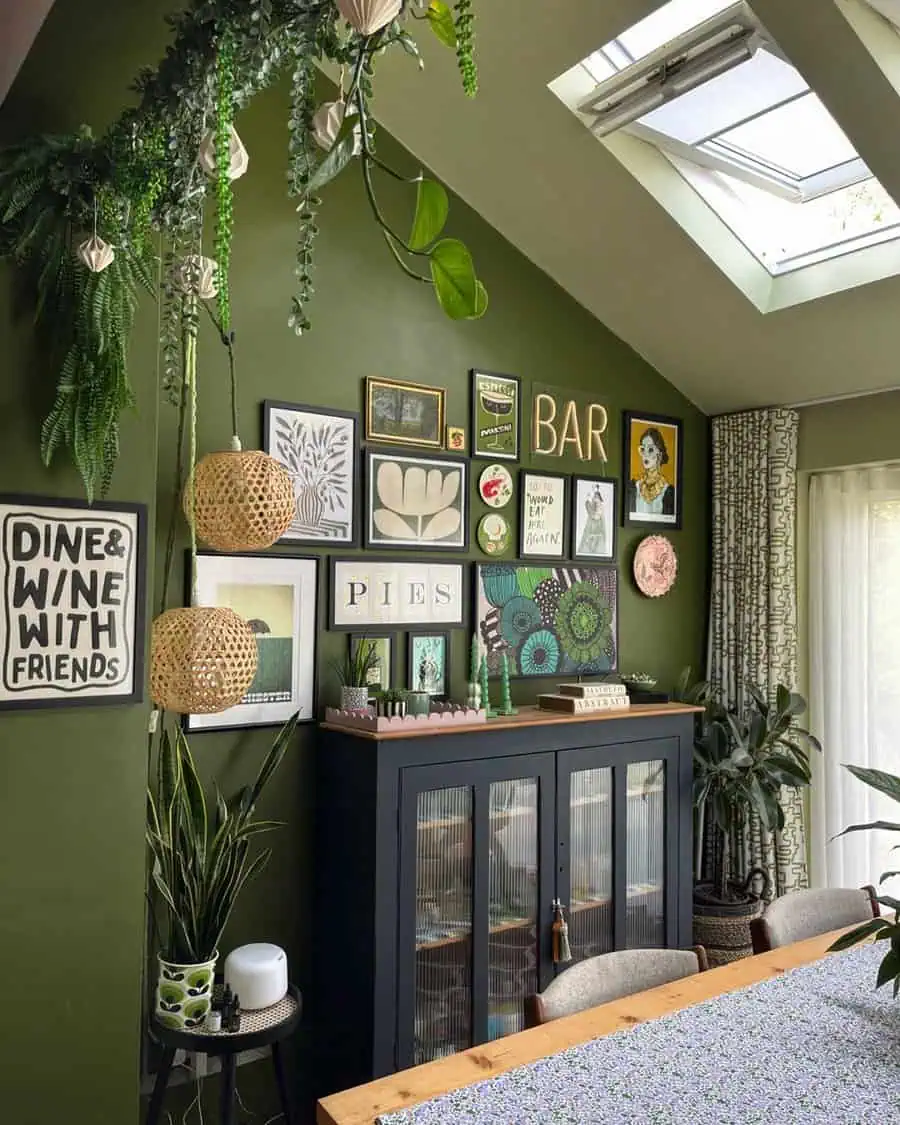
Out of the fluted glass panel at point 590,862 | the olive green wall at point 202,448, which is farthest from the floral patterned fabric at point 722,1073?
the fluted glass panel at point 590,862

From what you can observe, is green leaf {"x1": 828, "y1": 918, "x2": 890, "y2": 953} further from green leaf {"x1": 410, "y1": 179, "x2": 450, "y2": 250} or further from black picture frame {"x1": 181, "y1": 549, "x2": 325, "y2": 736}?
black picture frame {"x1": 181, "y1": 549, "x2": 325, "y2": 736}

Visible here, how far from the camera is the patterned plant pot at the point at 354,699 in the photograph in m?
2.77

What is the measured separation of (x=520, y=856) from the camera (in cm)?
289

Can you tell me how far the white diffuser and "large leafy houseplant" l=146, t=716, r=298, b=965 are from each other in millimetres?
79

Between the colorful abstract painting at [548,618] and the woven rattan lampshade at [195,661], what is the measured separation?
124 cm

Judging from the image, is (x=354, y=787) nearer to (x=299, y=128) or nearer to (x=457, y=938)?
(x=457, y=938)

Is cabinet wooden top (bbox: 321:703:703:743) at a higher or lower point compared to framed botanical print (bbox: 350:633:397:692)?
lower

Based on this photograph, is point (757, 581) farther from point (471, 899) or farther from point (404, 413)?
point (471, 899)

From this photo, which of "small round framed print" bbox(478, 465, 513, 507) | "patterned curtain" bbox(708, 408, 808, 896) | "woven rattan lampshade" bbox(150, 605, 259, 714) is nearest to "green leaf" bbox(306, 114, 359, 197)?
"woven rattan lampshade" bbox(150, 605, 259, 714)

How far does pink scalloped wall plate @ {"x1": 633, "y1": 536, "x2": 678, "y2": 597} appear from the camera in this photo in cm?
373

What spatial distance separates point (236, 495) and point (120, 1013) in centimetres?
118

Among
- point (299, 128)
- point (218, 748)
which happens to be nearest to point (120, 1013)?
point (218, 748)

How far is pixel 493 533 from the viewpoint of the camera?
10.8ft

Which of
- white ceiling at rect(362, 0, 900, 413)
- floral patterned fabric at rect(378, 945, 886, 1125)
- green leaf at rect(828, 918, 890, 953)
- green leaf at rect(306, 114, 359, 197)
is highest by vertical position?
white ceiling at rect(362, 0, 900, 413)
